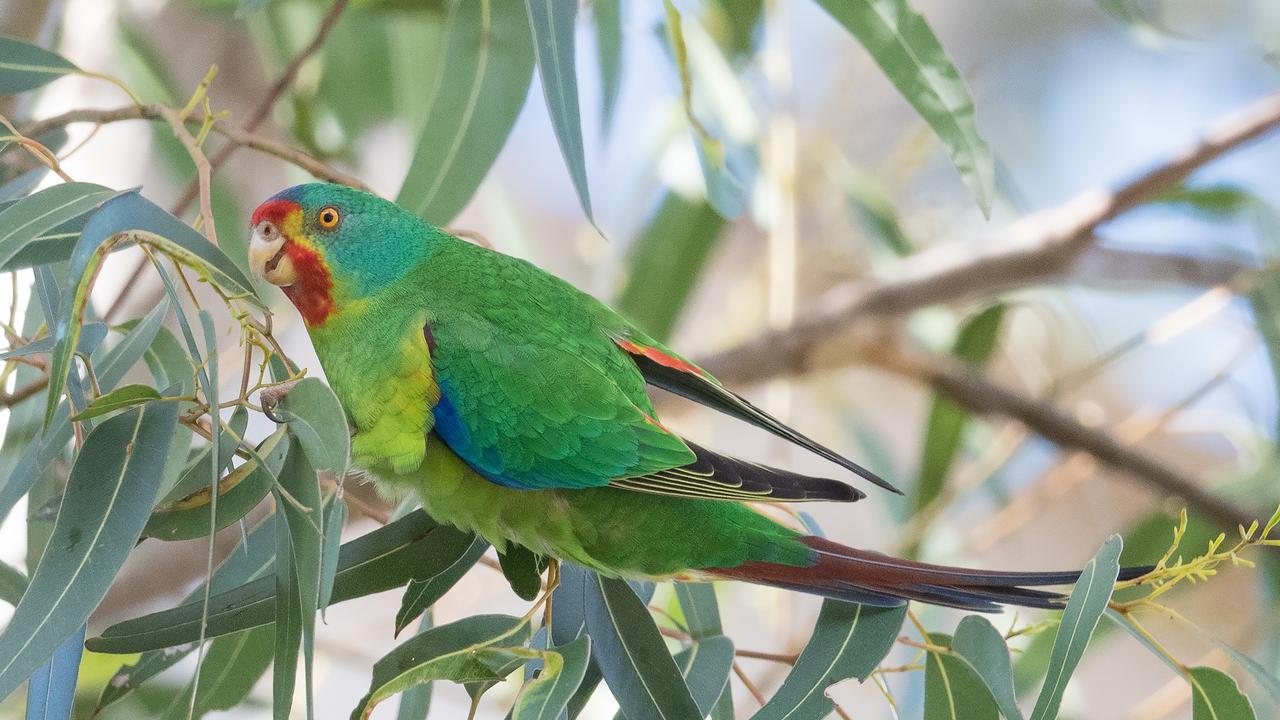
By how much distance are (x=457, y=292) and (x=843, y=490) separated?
0.43 metres

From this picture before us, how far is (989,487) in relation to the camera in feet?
8.61

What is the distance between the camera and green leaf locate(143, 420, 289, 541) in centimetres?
97

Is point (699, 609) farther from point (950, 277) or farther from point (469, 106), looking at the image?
point (950, 277)

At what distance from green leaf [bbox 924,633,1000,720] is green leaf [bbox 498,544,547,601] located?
0.42 meters

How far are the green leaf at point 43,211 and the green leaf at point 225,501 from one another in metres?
0.23

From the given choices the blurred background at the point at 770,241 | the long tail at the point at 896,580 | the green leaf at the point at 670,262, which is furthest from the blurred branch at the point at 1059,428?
the long tail at the point at 896,580

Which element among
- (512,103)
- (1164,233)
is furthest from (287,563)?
(1164,233)

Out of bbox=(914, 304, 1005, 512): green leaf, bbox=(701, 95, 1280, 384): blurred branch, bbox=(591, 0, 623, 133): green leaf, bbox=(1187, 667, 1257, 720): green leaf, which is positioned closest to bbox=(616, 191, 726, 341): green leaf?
bbox=(701, 95, 1280, 384): blurred branch

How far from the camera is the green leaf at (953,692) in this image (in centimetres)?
116

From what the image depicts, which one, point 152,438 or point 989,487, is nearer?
point 152,438

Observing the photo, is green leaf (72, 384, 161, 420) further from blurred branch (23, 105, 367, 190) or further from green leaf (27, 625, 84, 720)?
blurred branch (23, 105, 367, 190)

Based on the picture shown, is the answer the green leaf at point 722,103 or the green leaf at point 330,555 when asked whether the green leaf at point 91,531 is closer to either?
the green leaf at point 330,555

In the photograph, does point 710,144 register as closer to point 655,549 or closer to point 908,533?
point 655,549

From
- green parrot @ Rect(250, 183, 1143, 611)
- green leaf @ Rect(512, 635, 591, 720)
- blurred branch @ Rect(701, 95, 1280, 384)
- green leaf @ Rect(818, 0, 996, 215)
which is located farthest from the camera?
blurred branch @ Rect(701, 95, 1280, 384)
